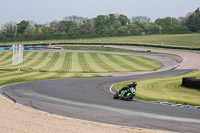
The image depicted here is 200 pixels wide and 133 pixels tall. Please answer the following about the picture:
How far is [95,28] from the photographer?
546 feet

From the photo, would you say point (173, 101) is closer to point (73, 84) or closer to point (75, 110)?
point (75, 110)

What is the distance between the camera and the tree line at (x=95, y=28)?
12112 cm

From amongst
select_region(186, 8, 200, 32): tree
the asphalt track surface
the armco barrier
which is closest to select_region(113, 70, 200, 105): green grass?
the armco barrier

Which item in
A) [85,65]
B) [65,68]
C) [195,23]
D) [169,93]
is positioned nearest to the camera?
[169,93]

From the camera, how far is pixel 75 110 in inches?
652

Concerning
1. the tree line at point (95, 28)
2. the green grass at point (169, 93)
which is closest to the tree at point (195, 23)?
the tree line at point (95, 28)

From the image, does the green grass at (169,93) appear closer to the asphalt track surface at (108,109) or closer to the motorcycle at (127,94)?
the motorcycle at (127,94)

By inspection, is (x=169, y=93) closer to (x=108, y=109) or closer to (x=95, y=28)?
(x=108, y=109)

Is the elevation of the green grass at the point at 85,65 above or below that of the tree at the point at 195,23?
below

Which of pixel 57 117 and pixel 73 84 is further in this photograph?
pixel 73 84

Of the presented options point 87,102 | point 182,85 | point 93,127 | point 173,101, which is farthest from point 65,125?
point 182,85

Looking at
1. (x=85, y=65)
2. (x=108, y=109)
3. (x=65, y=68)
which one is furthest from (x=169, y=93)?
(x=85, y=65)

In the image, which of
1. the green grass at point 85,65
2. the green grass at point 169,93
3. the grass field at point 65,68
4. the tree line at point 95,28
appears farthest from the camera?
the tree line at point 95,28

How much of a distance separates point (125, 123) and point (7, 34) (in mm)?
144593
